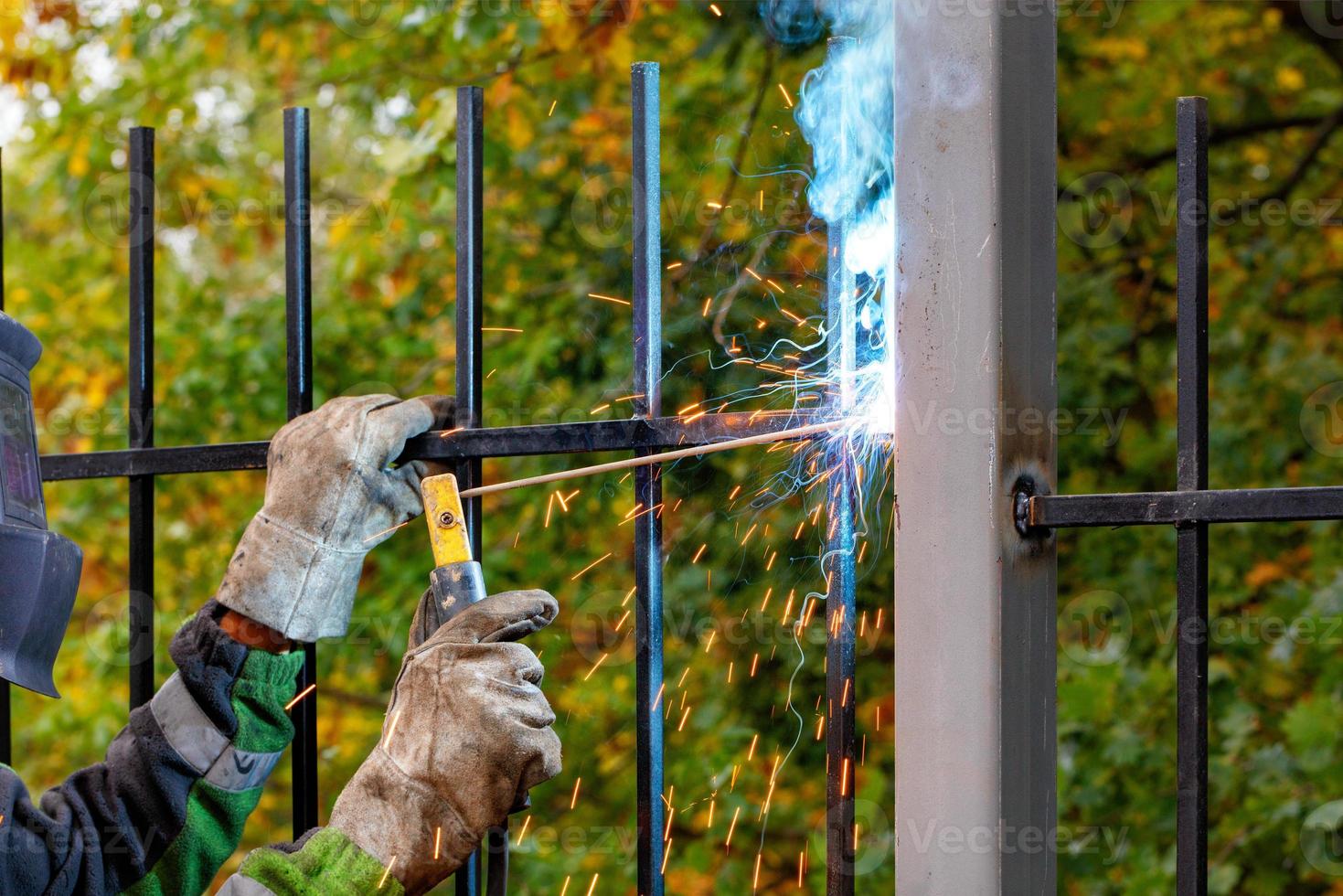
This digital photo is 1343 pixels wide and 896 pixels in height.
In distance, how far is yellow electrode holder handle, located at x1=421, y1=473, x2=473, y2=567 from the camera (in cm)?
162

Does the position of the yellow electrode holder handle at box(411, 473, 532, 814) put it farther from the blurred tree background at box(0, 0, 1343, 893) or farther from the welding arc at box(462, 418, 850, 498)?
the blurred tree background at box(0, 0, 1343, 893)

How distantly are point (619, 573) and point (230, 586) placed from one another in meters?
2.56

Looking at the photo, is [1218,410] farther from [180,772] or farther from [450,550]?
[180,772]

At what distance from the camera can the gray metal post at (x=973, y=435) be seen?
127 cm

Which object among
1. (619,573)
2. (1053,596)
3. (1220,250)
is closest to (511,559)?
(619,573)

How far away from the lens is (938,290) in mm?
1304
